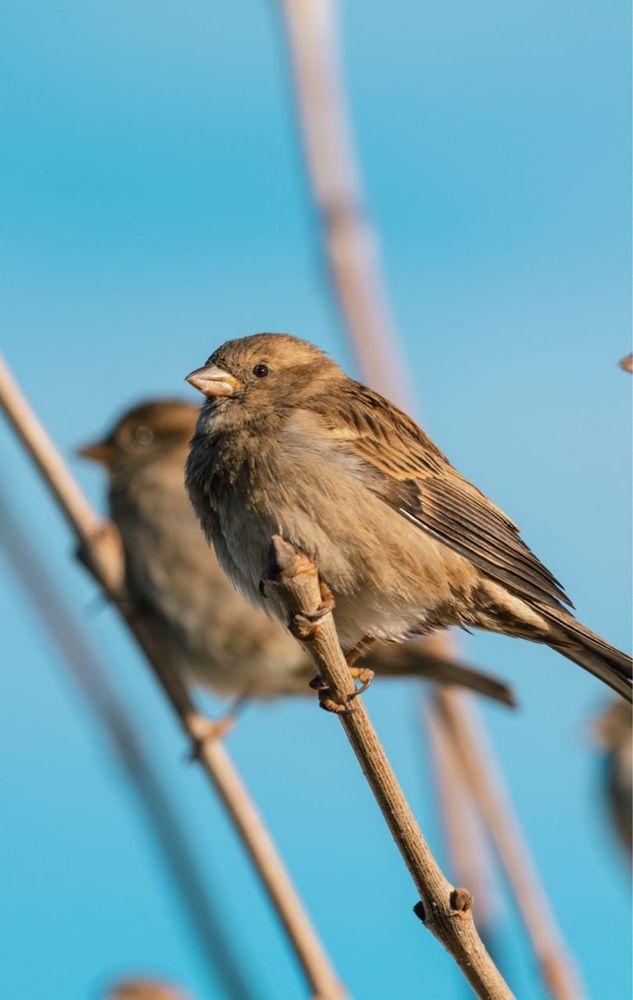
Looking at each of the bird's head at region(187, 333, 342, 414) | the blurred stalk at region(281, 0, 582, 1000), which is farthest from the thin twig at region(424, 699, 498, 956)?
the bird's head at region(187, 333, 342, 414)

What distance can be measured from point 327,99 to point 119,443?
3970 mm

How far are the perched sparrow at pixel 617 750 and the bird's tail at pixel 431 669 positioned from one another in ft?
7.69

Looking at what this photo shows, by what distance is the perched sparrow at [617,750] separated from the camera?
7945 mm

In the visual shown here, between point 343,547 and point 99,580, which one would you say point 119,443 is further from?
point 343,547

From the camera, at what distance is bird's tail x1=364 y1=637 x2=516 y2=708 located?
5551 millimetres

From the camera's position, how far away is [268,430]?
3.85m

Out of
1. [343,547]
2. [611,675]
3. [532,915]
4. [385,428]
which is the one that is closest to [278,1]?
[385,428]

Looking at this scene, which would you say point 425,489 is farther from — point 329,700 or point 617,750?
point 617,750

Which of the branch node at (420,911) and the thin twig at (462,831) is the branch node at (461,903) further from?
the thin twig at (462,831)

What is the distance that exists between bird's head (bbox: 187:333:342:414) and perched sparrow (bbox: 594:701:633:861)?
13.9 feet

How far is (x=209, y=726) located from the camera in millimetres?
4555

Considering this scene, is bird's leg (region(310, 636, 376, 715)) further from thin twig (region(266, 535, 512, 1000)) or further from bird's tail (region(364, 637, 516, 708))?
bird's tail (region(364, 637, 516, 708))

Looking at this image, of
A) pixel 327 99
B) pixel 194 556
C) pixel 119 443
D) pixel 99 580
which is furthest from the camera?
pixel 119 443

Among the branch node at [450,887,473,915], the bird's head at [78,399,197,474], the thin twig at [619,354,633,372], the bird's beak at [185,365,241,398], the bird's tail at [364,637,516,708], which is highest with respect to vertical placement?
the bird's head at [78,399,197,474]
